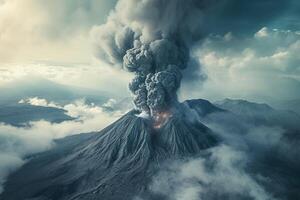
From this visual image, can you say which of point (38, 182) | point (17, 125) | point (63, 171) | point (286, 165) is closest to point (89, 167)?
point (63, 171)

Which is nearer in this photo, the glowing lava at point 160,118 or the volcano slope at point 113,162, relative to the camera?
the volcano slope at point 113,162

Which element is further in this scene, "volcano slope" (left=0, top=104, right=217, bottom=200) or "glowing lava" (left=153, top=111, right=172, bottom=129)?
"glowing lava" (left=153, top=111, right=172, bottom=129)

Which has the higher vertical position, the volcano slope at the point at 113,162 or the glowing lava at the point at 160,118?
the glowing lava at the point at 160,118

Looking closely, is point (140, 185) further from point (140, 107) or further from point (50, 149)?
point (50, 149)

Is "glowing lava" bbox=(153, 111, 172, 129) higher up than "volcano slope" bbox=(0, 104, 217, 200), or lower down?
higher up
